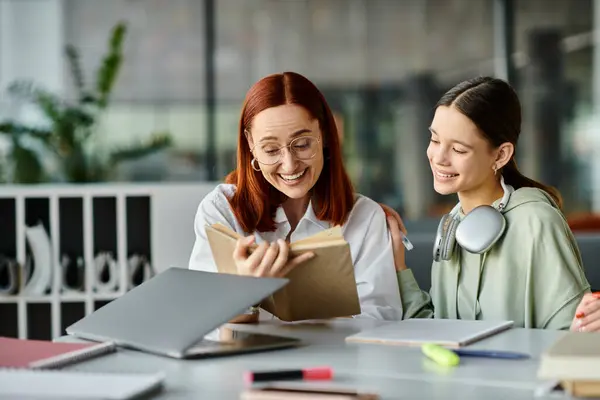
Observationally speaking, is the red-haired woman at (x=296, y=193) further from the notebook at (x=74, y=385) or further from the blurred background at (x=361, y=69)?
the blurred background at (x=361, y=69)

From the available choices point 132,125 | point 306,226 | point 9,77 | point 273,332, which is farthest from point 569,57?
point 273,332

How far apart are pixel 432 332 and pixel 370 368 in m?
0.28

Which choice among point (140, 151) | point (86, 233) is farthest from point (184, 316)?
point (140, 151)

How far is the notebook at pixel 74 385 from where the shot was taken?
3.76 feet

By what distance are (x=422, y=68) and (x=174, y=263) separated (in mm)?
4189

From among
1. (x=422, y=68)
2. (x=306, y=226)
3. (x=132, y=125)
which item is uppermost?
(x=422, y=68)

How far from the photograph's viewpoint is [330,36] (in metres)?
7.25

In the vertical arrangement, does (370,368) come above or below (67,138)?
below

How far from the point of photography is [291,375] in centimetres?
125

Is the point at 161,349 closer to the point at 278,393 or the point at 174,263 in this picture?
the point at 278,393

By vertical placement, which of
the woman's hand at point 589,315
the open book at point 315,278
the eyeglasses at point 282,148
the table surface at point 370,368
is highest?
the eyeglasses at point 282,148

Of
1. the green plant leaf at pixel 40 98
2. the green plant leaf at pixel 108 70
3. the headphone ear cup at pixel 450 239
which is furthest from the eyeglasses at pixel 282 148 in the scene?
the green plant leaf at pixel 108 70

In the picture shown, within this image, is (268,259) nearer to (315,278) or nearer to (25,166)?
(315,278)

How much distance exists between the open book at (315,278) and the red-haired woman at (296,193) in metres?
0.26
